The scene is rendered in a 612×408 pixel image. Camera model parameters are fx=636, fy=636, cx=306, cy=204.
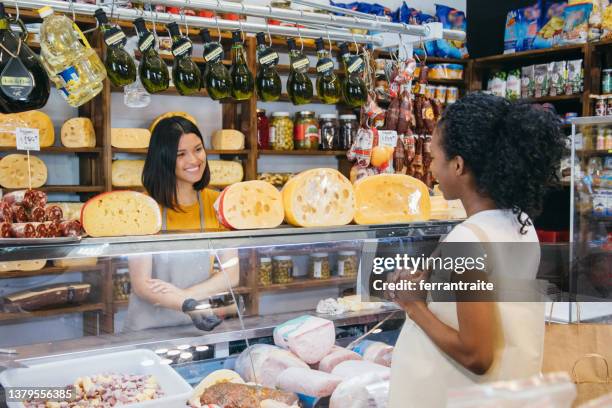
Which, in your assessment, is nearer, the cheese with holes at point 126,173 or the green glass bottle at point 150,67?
the green glass bottle at point 150,67

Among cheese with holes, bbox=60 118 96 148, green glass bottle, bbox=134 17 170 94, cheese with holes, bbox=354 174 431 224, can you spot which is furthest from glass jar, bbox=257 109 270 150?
cheese with holes, bbox=354 174 431 224

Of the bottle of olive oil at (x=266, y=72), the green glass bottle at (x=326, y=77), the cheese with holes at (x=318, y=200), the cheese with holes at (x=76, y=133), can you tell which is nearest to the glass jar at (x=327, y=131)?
the cheese with holes at (x=76, y=133)

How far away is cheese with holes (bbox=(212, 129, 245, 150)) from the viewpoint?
4.85m

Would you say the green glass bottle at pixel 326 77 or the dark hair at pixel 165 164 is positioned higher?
the green glass bottle at pixel 326 77

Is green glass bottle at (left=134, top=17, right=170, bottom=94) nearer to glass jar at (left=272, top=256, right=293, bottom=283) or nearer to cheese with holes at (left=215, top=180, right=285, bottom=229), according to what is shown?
cheese with holes at (left=215, top=180, right=285, bottom=229)

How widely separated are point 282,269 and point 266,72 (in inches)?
47.9

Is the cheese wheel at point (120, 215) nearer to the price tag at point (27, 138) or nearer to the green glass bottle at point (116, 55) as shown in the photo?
the price tag at point (27, 138)

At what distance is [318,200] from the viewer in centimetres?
227

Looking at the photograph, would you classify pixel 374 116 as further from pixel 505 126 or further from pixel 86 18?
pixel 86 18

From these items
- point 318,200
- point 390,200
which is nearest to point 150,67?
point 318,200

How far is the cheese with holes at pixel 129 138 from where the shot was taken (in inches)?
175

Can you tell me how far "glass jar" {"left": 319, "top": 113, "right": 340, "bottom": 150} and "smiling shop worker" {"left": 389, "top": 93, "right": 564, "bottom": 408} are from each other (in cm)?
394

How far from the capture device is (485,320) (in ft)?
4.17

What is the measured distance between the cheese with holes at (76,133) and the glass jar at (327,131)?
6.30 feet
